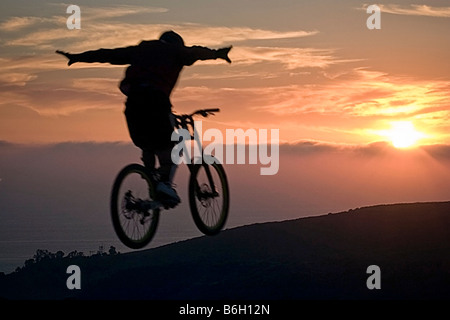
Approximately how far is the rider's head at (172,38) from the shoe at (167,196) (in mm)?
2213

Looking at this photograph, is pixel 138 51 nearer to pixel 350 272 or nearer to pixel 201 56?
pixel 201 56

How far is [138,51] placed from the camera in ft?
36.6

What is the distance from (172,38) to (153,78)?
2.44ft

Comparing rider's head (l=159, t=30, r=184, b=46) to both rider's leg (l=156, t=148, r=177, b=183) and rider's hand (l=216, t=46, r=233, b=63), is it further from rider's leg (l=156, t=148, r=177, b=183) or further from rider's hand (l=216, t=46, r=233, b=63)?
rider's leg (l=156, t=148, r=177, b=183)

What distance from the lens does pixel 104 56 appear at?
1145 centimetres

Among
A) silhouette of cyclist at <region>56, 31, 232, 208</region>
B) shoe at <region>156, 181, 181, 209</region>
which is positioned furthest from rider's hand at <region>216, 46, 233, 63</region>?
shoe at <region>156, 181, 181, 209</region>

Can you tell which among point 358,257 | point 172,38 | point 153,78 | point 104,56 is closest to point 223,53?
point 172,38

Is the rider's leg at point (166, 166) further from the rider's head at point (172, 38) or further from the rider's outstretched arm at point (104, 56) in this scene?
the rider's head at point (172, 38)

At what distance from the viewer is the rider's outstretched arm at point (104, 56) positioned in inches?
444

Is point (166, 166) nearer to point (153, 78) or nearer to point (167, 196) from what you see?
point (167, 196)

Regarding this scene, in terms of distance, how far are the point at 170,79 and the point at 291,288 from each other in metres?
165

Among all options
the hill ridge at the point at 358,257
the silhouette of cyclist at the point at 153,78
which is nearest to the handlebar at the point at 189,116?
the silhouette of cyclist at the point at 153,78
